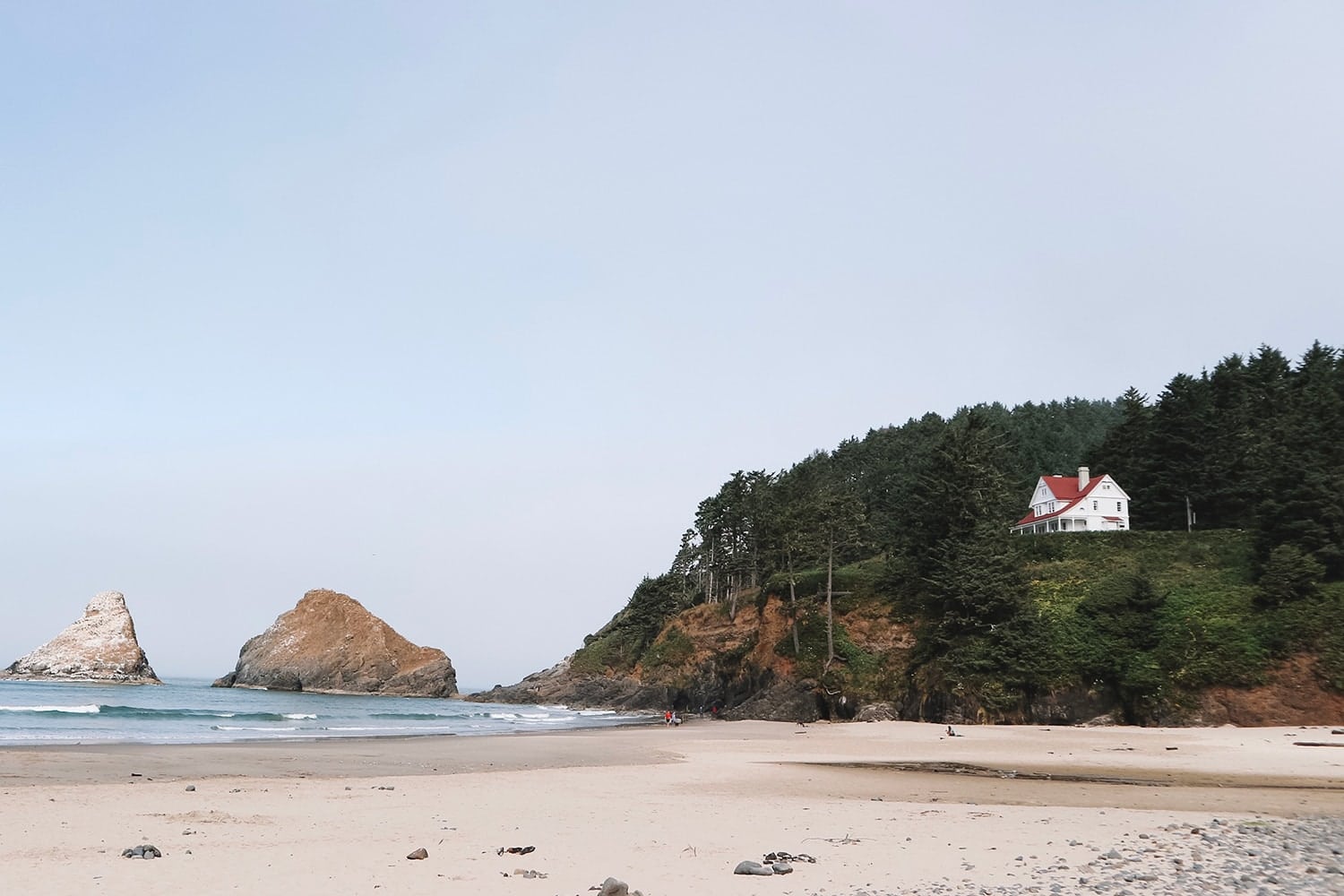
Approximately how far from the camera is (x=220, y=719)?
5394 cm

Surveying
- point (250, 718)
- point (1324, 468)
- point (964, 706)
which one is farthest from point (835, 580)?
point (250, 718)

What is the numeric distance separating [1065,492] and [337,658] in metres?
91.5

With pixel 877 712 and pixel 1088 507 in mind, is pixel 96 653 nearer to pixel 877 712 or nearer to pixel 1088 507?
pixel 877 712

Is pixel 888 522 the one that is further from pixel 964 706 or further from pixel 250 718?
pixel 250 718

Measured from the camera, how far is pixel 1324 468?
40312 millimetres

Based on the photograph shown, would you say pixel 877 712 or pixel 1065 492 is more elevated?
pixel 1065 492

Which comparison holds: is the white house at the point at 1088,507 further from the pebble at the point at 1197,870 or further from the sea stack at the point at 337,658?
the sea stack at the point at 337,658

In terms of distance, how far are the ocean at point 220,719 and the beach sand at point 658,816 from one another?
1049 centimetres

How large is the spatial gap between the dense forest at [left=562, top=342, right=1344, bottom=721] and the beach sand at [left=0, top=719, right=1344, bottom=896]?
9.36m

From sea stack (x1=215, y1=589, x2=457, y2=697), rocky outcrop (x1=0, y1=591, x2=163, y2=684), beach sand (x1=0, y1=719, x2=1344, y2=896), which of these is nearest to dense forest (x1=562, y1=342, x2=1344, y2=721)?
beach sand (x1=0, y1=719, x2=1344, y2=896)

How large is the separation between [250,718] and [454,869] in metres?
52.8

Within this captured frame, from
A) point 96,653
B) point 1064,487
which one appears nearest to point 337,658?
point 96,653

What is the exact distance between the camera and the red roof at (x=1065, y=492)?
6378cm

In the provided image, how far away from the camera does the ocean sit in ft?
126
